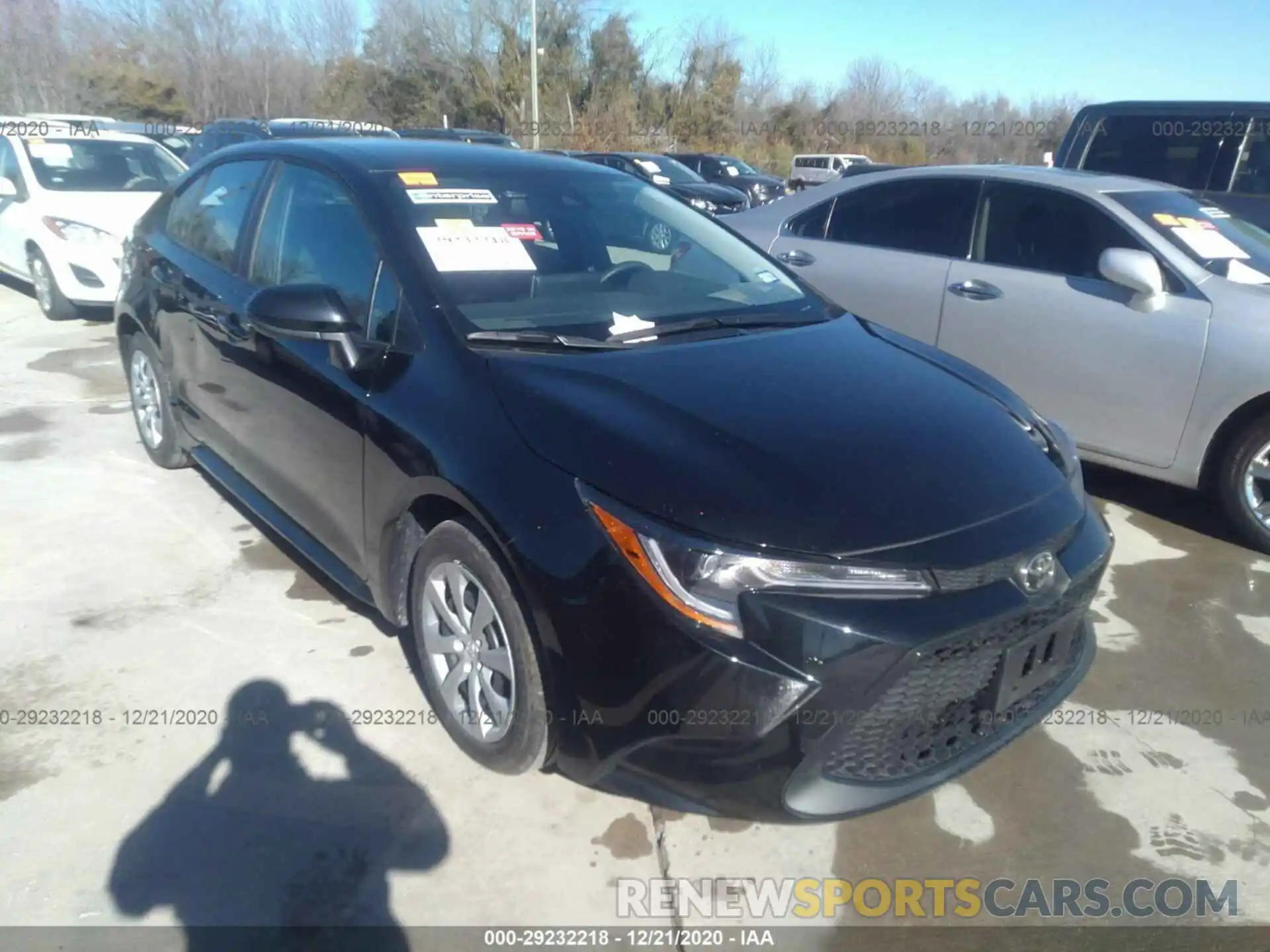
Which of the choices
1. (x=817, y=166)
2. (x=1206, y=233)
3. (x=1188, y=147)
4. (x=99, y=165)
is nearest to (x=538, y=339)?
(x=1206, y=233)

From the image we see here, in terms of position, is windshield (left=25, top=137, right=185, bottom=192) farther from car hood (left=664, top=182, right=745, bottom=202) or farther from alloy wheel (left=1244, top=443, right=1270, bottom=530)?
car hood (left=664, top=182, right=745, bottom=202)

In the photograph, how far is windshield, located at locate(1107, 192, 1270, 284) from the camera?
4418 mm

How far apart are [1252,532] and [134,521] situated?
4.97 meters

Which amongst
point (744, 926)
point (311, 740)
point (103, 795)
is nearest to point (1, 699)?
point (103, 795)

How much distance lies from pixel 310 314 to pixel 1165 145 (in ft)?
23.5

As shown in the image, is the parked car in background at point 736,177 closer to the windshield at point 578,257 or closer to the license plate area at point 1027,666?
Result: the windshield at point 578,257

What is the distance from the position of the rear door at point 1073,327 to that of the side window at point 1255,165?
3484mm

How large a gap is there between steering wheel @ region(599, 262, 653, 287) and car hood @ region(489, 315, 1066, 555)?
0.43m

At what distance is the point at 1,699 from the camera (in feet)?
10.2

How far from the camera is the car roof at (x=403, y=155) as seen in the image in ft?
10.8

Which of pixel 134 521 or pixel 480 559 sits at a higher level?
pixel 480 559

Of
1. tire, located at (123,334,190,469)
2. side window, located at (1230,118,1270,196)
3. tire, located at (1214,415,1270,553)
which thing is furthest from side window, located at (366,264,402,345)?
side window, located at (1230,118,1270,196)

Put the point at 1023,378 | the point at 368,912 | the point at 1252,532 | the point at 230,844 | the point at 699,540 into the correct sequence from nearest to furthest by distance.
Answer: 1. the point at 699,540
2. the point at 368,912
3. the point at 230,844
4. the point at 1252,532
5. the point at 1023,378

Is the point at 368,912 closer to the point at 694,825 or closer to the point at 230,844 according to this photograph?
the point at 230,844
